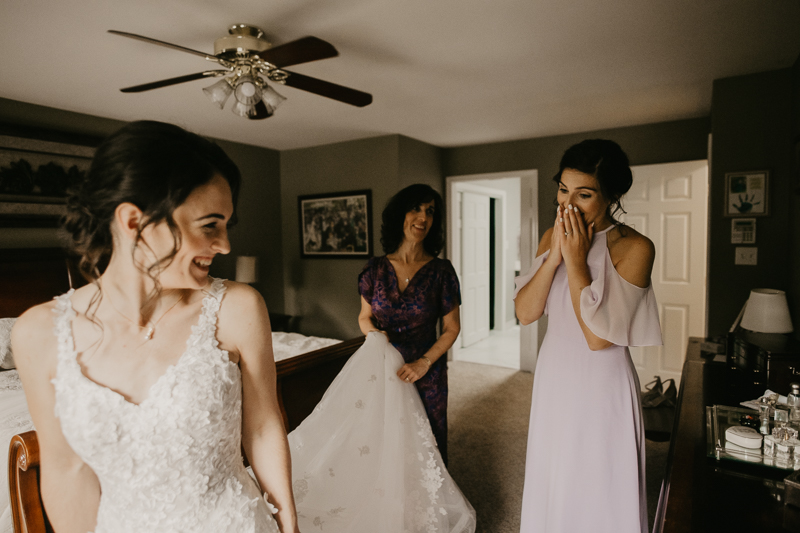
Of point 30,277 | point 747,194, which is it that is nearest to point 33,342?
point 30,277

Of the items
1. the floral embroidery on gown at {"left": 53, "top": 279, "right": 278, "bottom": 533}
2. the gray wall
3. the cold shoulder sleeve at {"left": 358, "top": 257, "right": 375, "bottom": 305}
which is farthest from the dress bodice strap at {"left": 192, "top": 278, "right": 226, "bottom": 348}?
the gray wall

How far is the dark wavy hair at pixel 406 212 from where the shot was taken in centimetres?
219

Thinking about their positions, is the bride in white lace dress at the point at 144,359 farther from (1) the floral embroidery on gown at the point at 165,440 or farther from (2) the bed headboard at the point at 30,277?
(2) the bed headboard at the point at 30,277

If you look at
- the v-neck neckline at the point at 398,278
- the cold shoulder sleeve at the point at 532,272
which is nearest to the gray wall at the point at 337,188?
the v-neck neckline at the point at 398,278

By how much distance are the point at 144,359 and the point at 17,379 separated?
92.5 inches

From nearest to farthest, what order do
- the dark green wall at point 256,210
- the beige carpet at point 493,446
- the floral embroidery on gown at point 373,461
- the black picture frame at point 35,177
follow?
the floral embroidery on gown at point 373,461
the beige carpet at point 493,446
the black picture frame at point 35,177
the dark green wall at point 256,210

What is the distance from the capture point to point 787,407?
1.31 metres

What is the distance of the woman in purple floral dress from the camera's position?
82.4 inches

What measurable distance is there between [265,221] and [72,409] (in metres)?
4.85

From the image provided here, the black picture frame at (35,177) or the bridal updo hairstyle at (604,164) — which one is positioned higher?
the black picture frame at (35,177)

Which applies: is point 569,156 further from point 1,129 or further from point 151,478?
point 1,129

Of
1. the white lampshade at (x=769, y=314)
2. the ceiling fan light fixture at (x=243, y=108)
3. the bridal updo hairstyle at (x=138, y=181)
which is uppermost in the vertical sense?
the ceiling fan light fixture at (x=243, y=108)

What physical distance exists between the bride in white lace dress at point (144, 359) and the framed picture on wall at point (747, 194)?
342cm

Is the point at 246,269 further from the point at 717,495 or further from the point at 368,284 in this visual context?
the point at 717,495
